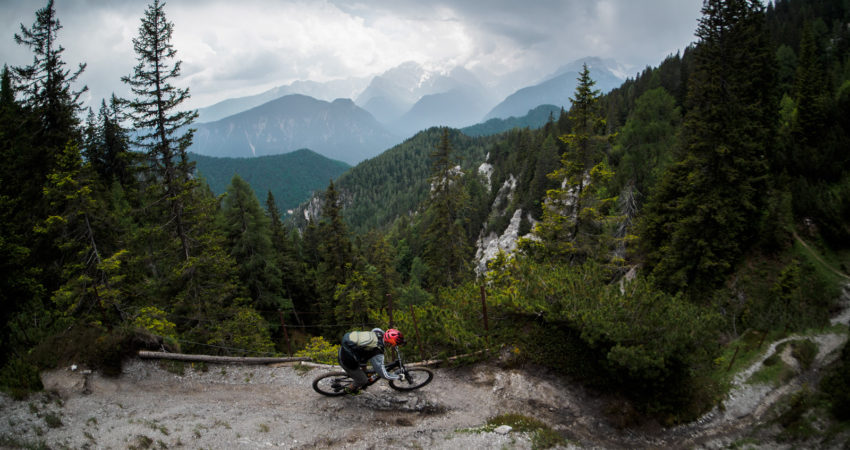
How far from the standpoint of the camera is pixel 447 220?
23844 mm

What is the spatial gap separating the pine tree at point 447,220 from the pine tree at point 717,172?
36.6ft

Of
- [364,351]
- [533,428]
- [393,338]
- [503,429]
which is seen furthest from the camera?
[364,351]

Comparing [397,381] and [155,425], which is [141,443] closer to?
[155,425]

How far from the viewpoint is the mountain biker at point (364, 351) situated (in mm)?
7414

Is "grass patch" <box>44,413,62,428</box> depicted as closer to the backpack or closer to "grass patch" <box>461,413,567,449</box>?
the backpack

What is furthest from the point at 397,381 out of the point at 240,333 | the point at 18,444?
the point at 240,333

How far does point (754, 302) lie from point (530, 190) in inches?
2029

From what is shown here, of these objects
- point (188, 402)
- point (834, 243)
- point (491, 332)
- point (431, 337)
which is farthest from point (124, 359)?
point (834, 243)

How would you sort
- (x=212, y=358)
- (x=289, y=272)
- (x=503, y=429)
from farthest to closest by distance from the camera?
1. (x=289, y=272)
2. (x=212, y=358)
3. (x=503, y=429)

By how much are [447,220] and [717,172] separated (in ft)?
46.3

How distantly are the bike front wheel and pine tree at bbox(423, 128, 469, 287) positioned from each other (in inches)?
581

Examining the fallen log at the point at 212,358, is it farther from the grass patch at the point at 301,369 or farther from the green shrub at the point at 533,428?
the green shrub at the point at 533,428

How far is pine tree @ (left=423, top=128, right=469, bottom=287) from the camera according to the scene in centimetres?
2334

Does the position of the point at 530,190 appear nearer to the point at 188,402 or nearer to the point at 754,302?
the point at 754,302
